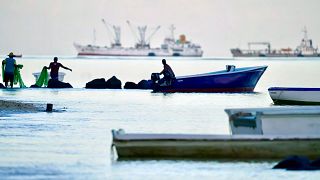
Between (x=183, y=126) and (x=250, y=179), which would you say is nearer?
(x=250, y=179)

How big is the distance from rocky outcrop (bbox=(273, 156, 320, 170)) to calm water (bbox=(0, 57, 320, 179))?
0.29m

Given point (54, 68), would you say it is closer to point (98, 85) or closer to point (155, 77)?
point (155, 77)

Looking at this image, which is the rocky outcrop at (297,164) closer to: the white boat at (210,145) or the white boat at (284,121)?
the white boat at (210,145)

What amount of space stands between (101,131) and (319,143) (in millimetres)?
9788

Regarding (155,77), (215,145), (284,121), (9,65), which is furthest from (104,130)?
(155,77)

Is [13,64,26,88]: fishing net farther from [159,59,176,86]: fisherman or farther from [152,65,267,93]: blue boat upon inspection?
[159,59,176,86]: fisherman

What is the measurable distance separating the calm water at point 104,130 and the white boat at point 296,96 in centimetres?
159

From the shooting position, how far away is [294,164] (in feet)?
73.0

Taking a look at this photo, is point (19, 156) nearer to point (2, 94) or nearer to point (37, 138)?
point (37, 138)

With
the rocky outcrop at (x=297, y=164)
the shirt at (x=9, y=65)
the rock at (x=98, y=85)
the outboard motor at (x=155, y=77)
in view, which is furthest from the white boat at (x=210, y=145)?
the rock at (x=98, y=85)

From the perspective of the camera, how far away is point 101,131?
102ft

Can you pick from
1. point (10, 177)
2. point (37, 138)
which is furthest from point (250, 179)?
point (37, 138)

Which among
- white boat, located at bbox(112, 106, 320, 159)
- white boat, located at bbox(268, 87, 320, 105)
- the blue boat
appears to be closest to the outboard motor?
the blue boat

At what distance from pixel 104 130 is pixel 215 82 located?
22.2 meters
